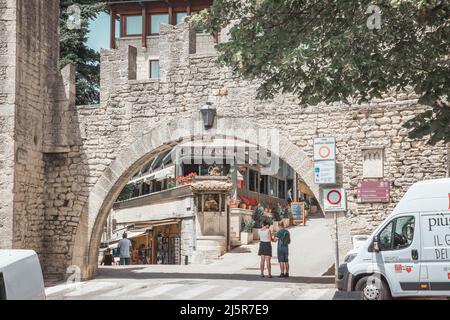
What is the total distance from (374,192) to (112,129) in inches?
236

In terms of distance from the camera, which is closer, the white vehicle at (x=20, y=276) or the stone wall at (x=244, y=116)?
the white vehicle at (x=20, y=276)

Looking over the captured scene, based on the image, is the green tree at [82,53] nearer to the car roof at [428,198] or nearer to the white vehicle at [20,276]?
the car roof at [428,198]

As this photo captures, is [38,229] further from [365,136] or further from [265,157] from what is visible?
[265,157]

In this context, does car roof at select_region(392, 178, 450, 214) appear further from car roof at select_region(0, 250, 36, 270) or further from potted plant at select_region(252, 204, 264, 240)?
potted plant at select_region(252, 204, 264, 240)

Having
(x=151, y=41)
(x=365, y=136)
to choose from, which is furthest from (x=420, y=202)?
(x=151, y=41)

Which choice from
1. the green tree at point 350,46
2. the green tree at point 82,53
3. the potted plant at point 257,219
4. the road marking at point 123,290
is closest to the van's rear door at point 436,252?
the green tree at point 350,46

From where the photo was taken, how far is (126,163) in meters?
15.7

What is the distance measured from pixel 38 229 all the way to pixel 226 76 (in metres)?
5.45

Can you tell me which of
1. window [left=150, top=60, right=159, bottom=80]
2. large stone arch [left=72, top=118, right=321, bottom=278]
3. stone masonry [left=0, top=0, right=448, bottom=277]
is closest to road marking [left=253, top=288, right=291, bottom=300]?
stone masonry [left=0, top=0, right=448, bottom=277]

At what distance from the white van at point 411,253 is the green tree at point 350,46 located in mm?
1587

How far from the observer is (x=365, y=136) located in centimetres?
1422

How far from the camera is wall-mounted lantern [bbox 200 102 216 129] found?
15.1m

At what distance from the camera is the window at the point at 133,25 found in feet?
113
